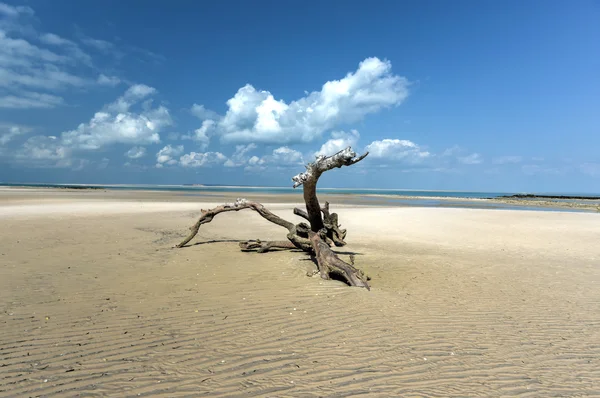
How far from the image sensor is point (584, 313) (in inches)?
265

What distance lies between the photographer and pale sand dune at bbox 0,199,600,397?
163 inches

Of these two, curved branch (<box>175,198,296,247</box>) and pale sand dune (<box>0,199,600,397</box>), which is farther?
curved branch (<box>175,198,296,247</box>)

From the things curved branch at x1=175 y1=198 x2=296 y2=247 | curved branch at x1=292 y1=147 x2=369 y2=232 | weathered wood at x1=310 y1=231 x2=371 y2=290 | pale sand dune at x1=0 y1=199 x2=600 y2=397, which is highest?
curved branch at x1=292 y1=147 x2=369 y2=232

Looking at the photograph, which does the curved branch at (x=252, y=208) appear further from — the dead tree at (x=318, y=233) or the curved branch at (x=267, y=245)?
the curved branch at (x=267, y=245)

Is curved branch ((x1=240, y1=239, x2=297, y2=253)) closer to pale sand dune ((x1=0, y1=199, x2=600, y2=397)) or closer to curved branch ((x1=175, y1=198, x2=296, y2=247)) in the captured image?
pale sand dune ((x1=0, y1=199, x2=600, y2=397))

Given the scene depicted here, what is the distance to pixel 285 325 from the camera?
18.7 feet

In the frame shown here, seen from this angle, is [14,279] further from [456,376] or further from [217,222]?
[217,222]

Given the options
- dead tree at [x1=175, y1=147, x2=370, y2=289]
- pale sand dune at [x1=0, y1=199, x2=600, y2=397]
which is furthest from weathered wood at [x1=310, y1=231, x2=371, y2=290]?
pale sand dune at [x1=0, y1=199, x2=600, y2=397]

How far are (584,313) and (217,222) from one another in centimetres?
1699

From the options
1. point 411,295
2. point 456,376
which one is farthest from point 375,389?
point 411,295

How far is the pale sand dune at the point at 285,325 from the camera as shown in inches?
163

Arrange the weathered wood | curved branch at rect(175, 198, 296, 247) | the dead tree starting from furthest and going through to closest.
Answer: curved branch at rect(175, 198, 296, 247) → the dead tree → the weathered wood

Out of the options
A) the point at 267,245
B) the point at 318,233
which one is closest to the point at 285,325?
the point at 318,233

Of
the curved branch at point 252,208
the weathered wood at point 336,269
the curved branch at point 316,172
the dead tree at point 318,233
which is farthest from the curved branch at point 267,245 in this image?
the weathered wood at point 336,269
